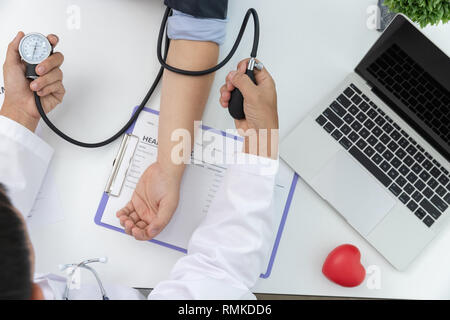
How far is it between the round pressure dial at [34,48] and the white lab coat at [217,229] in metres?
0.11

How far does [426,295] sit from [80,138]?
2.17 feet

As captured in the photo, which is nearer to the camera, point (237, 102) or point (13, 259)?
point (13, 259)

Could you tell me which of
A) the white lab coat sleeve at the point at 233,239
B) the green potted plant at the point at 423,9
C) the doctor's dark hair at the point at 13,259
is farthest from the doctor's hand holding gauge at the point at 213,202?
the green potted plant at the point at 423,9

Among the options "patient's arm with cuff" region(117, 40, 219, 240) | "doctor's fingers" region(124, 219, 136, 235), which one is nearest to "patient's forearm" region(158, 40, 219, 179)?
"patient's arm with cuff" region(117, 40, 219, 240)

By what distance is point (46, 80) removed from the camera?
608 millimetres

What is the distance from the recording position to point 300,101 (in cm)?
67

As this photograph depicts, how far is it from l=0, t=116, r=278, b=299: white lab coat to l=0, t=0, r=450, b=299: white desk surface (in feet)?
0.16

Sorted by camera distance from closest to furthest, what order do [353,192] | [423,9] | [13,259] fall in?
[13,259] < [423,9] < [353,192]

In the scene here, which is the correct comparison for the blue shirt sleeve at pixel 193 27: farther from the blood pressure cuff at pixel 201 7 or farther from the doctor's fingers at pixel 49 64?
the doctor's fingers at pixel 49 64

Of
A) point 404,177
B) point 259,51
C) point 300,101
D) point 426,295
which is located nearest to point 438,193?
point 404,177

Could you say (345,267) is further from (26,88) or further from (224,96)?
(26,88)

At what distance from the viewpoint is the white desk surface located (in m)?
0.63

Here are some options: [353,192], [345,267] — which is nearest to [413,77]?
[353,192]

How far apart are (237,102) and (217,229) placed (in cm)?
20
